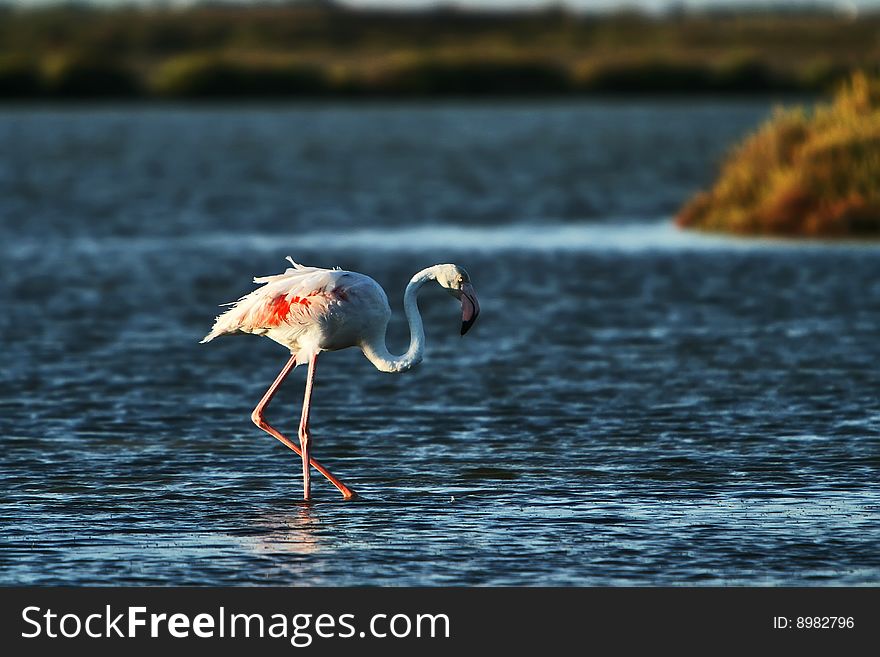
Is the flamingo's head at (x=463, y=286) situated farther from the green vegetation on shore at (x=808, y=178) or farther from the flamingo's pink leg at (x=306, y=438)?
the green vegetation on shore at (x=808, y=178)

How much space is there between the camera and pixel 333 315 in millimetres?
12562

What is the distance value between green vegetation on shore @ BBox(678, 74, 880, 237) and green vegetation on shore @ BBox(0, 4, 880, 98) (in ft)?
175

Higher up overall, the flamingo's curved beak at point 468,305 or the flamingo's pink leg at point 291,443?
the flamingo's curved beak at point 468,305

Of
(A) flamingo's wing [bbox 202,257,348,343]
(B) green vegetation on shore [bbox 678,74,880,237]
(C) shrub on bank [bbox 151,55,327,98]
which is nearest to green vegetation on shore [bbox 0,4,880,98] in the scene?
(C) shrub on bank [bbox 151,55,327,98]

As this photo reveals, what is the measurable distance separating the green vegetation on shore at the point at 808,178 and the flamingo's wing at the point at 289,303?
1529cm

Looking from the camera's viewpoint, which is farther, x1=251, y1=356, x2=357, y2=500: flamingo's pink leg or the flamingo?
the flamingo

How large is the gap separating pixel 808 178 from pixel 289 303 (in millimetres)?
15764

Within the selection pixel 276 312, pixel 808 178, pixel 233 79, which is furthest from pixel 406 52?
pixel 276 312

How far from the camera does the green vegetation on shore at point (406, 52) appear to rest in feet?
298

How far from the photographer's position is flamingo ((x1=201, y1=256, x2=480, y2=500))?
12438mm

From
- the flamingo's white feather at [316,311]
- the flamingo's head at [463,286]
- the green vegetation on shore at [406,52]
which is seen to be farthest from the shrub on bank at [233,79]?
the flamingo's head at [463,286]

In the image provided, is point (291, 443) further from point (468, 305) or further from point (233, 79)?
point (233, 79)

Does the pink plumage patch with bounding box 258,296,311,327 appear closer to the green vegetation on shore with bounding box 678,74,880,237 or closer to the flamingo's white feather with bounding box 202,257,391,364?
the flamingo's white feather with bounding box 202,257,391,364

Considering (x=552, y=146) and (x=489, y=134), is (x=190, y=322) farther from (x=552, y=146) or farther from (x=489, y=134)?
(x=489, y=134)
